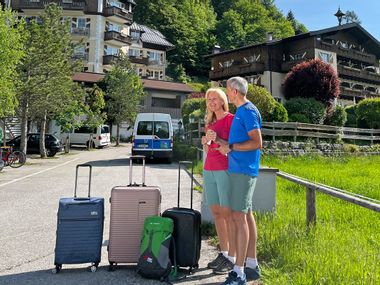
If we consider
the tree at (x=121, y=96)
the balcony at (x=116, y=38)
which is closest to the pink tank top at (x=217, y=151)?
the tree at (x=121, y=96)

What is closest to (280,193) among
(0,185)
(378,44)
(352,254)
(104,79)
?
(352,254)

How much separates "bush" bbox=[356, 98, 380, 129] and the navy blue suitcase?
23.3 metres

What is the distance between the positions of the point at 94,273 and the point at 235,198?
1.89 meters

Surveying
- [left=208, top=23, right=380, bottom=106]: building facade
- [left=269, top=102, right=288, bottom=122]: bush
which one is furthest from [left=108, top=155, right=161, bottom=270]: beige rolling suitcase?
[left=208, top=23, right=380, bottom=106]: building facade

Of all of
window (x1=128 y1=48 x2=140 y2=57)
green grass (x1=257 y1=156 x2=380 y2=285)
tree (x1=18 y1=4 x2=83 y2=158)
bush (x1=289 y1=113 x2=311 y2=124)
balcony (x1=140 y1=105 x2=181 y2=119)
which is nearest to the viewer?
green grass (x1=257 y1=156 x2=380 y2=285)

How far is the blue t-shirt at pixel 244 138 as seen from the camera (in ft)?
12.5

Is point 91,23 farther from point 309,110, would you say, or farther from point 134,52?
point 309,110

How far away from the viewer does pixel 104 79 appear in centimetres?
4334

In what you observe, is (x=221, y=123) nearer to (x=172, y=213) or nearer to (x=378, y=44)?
(x=172, y=213)

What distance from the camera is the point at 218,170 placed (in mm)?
4117

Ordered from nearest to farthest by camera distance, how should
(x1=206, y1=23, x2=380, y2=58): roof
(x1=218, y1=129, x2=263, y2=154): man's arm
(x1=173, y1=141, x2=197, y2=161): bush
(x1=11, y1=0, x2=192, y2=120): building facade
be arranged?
(x1=218, y1=129, x2=263, y2=154): man's arm
(x1=173, y1=141, x2=197, y2=161): bush
(x1=206, y1=23, x2=380, y2=58): roof
(x1=11, y1=0, x2=192, y2=120): building facade

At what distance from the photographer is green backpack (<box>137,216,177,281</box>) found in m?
4.01

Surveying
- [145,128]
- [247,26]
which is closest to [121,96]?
[145,128]

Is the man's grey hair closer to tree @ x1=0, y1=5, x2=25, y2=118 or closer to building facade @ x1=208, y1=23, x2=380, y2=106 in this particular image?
tree @ x1=0, y1=5, x2=25, y2=118
